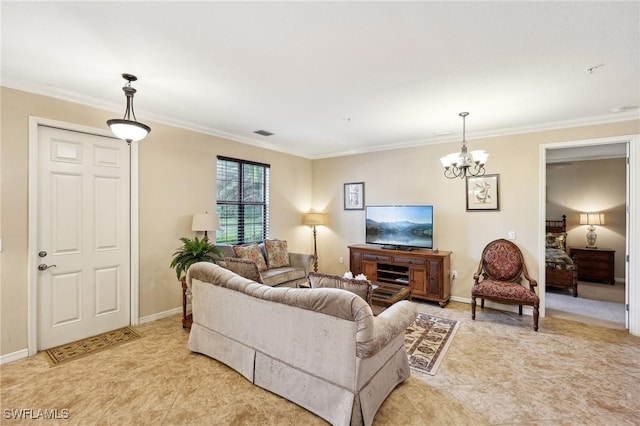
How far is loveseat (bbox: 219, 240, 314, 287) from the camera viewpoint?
4.27 metres

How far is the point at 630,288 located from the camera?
359 cm

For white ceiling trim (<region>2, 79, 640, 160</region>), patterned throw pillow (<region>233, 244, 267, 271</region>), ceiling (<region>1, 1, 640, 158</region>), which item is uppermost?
ceiling (<region>1, 1, 640, 158</region>)

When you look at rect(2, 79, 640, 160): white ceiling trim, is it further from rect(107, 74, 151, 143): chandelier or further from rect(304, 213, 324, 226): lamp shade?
rect(304, 213, 324, 226): lamp shade

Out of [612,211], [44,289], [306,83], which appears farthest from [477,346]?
[612,211]

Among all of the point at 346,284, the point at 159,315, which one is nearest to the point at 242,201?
the point at 159,315

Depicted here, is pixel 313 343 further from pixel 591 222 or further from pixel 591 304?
pixel 591 222

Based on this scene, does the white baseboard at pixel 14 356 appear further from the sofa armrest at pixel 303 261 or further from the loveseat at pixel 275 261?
the sofa armrest at pixel 303 261

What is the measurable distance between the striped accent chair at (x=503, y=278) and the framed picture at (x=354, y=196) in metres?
2.28

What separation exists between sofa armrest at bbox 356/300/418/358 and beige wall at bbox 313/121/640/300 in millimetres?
2763

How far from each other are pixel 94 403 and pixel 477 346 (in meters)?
3.53

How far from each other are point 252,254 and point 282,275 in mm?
556

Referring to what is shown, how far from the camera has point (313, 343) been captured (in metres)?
2.02

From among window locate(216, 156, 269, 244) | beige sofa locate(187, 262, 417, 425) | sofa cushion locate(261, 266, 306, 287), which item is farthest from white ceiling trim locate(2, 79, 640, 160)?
beige sofa locate(187, 262, 417, 425)

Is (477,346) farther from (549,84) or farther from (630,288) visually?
(549,84)
